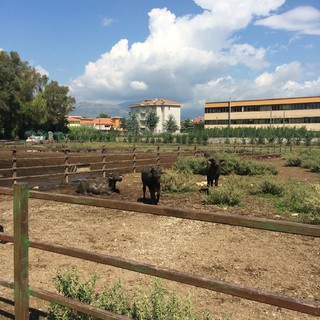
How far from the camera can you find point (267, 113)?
93250 millimetres

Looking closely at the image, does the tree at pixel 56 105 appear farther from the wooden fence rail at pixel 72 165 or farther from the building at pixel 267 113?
the wooden fence rail at pixel 72 165

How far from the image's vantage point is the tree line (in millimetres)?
63750

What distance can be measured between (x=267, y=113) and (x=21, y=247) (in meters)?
95.4

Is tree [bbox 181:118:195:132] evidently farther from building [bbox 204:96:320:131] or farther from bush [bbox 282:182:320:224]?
bush [bbox 282:182:320:224]

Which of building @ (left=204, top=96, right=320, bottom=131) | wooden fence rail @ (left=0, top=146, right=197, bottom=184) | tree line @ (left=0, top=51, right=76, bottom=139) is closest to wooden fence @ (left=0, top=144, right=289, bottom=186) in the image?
wooden fence rail @ (left=0, top=146, right=197, bottom=184)

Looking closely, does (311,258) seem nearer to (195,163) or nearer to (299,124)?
(195,163)

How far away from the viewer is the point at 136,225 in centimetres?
738

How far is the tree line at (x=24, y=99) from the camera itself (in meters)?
63.8

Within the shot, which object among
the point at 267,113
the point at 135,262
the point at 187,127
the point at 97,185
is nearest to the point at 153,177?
the point at 97,185

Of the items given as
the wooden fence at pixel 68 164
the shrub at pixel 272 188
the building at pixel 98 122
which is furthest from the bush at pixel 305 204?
the building at pixel 98 122

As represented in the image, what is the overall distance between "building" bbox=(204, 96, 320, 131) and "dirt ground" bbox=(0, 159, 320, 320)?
279 ft

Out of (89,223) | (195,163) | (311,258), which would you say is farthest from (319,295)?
(195,163)

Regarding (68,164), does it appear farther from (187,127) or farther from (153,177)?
(187,127)

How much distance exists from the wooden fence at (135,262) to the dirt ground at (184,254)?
102cm
